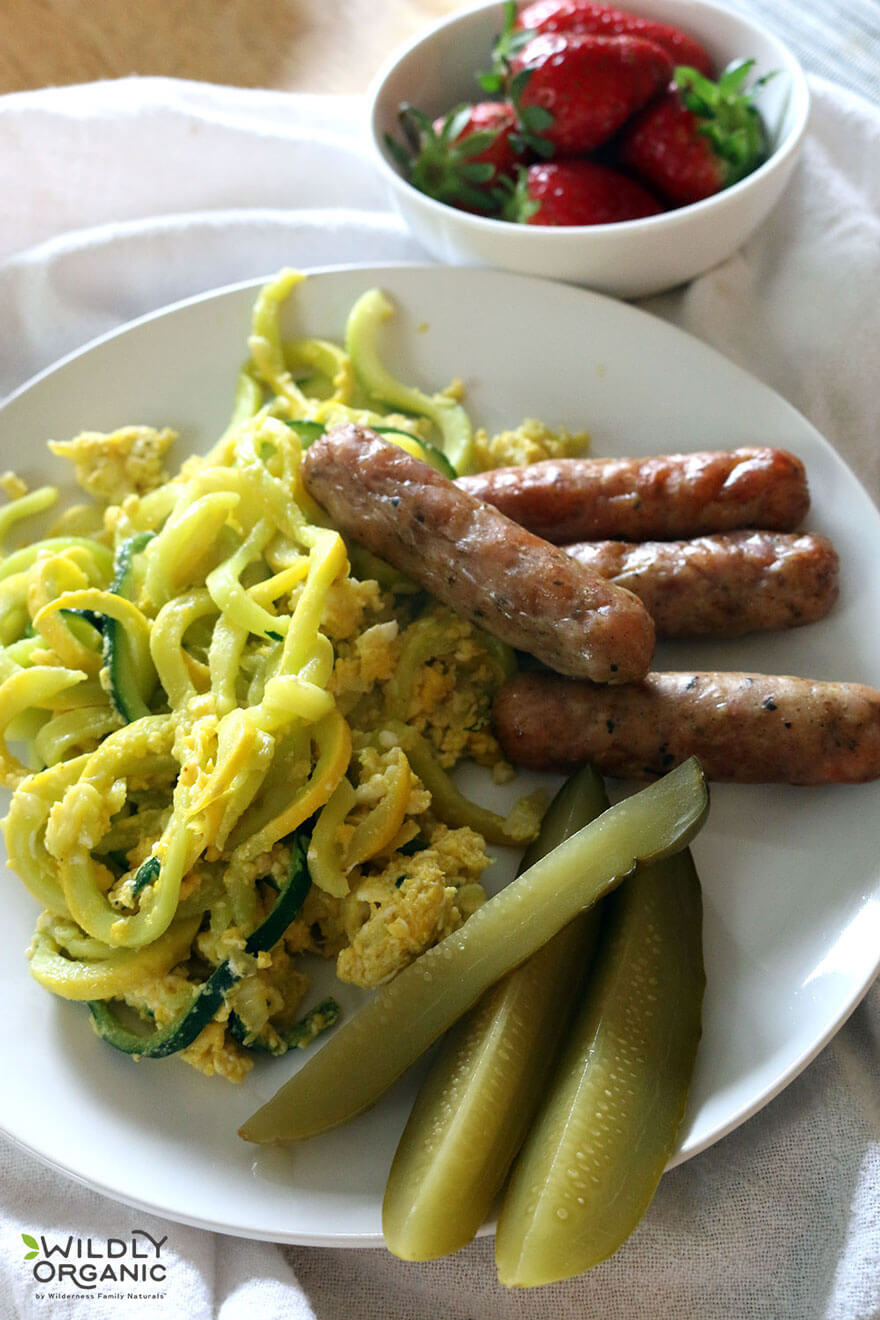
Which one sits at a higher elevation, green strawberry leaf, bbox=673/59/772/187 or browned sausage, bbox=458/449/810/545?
green strawberry leaf, bbox=673/59/772/187

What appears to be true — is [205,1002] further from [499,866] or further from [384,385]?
[384,385]

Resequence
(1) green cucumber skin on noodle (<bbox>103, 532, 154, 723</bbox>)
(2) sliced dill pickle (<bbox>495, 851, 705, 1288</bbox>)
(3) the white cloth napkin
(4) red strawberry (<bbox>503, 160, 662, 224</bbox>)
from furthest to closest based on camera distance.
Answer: (4) red strawberry (<bbox>503, 160, 662, 224</bbox>)
(1) green cucumber skin on noodle (<bbox>103, 532, 154, 723</bbox>)
(3) the white cloth napkin
(2) sliced dill pickle (<bbox>495, 851, 705, 1288</bbox>)

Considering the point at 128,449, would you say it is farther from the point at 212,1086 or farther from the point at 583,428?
the point at 212,1086

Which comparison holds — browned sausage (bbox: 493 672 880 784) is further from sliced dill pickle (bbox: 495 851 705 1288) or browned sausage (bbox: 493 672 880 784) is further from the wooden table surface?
the wooden table surface

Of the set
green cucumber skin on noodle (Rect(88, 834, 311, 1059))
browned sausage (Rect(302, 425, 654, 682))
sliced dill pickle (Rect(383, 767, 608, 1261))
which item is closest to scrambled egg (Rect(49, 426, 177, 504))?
browned sausage (Rect(302, 425, 654, 682))

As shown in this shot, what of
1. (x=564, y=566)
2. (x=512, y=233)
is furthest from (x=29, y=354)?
(x=564, y=566)

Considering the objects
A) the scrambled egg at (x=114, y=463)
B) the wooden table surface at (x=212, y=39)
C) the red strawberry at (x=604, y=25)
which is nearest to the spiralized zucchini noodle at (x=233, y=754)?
the scrambled egg at (x=114, y=463)

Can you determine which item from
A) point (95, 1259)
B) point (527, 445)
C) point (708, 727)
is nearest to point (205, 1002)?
point (95, 1259)
